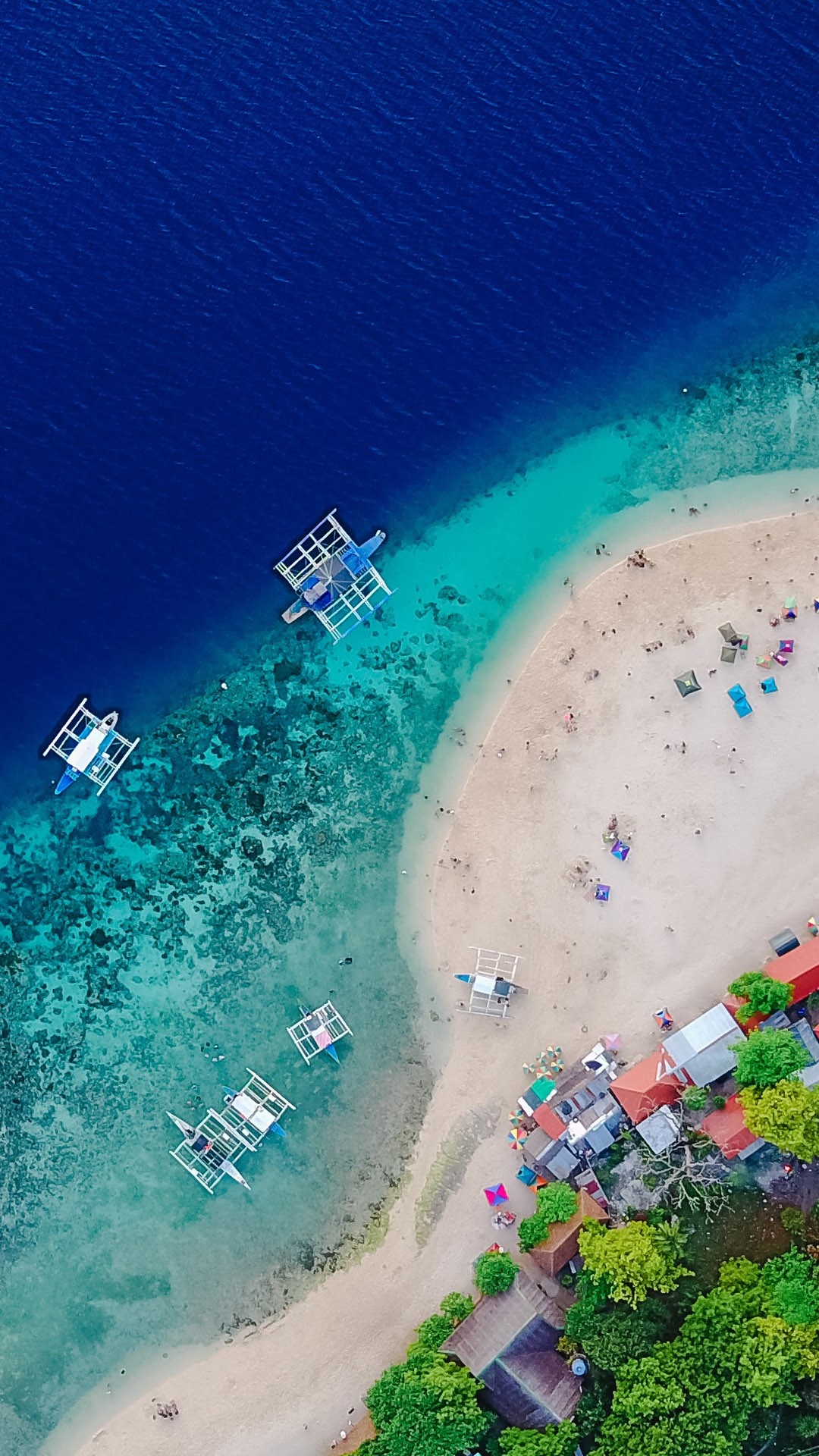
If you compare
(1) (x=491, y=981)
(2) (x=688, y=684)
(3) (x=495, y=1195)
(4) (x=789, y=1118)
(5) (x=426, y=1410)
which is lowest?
(5) (x=426, y=1410)

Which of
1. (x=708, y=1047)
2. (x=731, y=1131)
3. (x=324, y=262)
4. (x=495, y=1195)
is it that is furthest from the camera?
(x=324, y=262)

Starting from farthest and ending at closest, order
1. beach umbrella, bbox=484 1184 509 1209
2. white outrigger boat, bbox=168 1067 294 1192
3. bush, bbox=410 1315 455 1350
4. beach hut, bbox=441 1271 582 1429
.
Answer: white outrigger boat, bbox=168 1067 294 1192 < beach umbrella, bbox=484 1184 509 1209 < bush, bbox=410 1315 455 1350 < beach hut, bbox=441 1271 582 1429

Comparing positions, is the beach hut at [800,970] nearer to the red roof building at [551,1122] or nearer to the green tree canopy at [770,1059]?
the green tree canopy at [770,1059]

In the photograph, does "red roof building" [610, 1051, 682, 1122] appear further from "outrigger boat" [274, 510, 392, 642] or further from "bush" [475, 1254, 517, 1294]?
"outrigger boat" [274, 510, 392, 642]

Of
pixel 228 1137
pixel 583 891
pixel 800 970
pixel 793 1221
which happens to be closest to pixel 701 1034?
pixel 800 970

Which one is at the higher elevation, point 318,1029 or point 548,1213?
point 318,1029

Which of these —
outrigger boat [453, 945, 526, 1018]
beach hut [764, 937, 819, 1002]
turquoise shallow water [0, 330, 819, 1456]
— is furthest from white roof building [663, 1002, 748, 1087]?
turquoise shallow water [0, 330, 819, 1456]

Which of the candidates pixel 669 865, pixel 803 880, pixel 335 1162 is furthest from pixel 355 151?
pixel 335 1162

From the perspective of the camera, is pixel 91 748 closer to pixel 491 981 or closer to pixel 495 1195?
pixel 491 981
